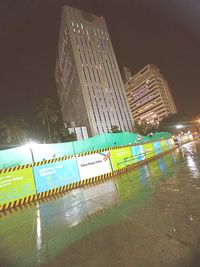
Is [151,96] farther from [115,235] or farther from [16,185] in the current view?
[115,235]

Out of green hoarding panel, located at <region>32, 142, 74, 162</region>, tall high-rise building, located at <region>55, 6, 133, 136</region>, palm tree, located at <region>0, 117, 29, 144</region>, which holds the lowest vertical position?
green hoarding panel, located at <region>32, 142, 74, 162</region>

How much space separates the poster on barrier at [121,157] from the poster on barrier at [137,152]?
825mm

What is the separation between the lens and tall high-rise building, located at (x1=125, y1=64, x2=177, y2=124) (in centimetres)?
16352

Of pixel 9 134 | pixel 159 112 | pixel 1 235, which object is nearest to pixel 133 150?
pixel 1 235

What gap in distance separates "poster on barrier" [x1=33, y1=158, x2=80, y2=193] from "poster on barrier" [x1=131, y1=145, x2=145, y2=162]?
7.52 m

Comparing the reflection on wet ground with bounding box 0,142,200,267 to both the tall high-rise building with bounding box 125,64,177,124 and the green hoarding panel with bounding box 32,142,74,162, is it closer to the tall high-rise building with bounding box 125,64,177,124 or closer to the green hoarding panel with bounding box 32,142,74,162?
the green hoarding panel with bounding box 32,142,74,162

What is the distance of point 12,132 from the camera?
188ft

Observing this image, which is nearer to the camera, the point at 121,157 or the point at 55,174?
the point at 55,174

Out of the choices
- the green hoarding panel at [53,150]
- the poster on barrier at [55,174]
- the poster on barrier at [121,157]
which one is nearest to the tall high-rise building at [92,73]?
the poster on barrier at [121,157]

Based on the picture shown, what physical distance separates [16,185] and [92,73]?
8383cm

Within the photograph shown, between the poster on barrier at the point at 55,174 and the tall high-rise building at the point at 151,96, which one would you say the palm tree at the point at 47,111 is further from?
the tall high-rise building at the point at 151,96

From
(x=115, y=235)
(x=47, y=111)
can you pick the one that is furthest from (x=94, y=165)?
(x=47, y=111)

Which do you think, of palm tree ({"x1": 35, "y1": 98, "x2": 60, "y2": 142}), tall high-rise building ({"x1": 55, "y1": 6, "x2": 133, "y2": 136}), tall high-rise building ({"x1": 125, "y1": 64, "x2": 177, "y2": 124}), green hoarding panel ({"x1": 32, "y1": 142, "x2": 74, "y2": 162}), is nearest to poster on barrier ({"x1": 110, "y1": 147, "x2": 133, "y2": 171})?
green hoarding panel ({"x1": 32, "y1": 142, "x2": 74, "y2": 162})

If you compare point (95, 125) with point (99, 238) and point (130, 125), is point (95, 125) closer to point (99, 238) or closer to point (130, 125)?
point (130, 125)
